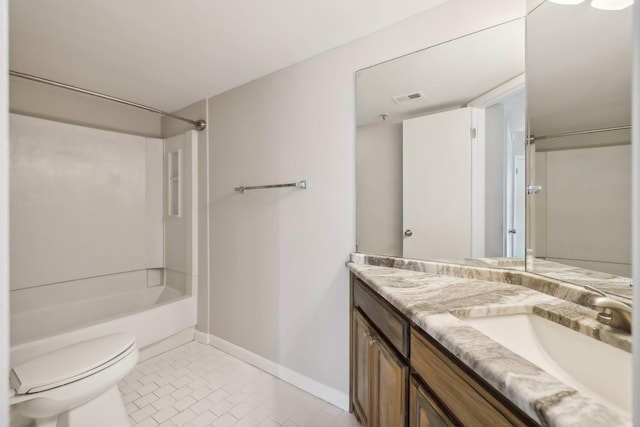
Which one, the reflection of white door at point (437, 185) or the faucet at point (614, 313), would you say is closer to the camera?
the faucet at point (614, 313)

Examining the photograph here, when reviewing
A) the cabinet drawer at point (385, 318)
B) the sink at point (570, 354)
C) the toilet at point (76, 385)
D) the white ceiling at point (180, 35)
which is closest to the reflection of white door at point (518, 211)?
the sink at point (570, 354)

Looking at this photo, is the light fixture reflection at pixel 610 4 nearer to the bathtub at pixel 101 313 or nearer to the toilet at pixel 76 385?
the toilet at pixel 76 385

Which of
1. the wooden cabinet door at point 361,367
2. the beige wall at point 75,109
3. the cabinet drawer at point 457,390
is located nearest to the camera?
the cabinet drawer at point 457,390

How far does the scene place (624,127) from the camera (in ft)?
2.64

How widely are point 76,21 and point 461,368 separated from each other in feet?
7.32

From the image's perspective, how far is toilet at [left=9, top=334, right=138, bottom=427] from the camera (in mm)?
1182

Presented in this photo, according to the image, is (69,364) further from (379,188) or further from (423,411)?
(379,188)

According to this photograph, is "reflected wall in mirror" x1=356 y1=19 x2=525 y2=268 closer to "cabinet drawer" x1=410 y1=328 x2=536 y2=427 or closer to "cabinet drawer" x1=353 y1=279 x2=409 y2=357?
"cabinet drawer" x1=353 y1=279 x2=409 y2=357

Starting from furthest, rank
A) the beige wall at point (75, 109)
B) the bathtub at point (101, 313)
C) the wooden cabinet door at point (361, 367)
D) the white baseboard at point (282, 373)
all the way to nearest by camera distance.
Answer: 1. the beige wall at point (75, 109)
2. the bathtub at point (101, 313)
3. the white baseboard at point (282, 373)
4. the wooden cabinet door at point (361, 367)

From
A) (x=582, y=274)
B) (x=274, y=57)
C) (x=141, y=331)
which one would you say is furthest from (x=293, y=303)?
(x=274, y=57)

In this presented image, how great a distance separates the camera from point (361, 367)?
4.55 feet

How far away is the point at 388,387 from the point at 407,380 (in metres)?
0.18

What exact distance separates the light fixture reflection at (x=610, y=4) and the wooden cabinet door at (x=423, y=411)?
1.25 metres

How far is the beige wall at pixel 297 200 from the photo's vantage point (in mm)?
1602
